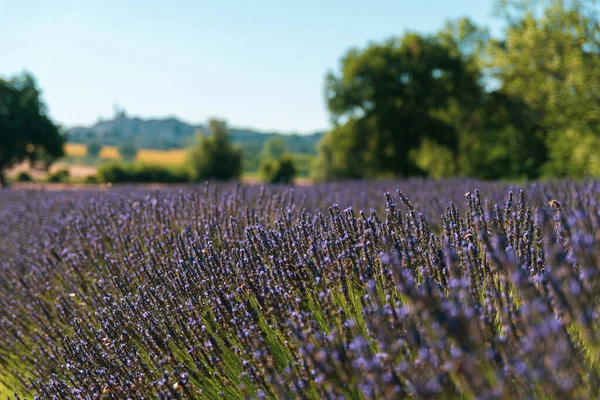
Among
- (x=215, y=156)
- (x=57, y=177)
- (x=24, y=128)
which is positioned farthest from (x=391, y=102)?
(x=57, y=177)

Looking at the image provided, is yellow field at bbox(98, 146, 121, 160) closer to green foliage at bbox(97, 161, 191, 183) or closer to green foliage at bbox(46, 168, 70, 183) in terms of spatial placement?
green foliage at bbox(46, 168, 70, 183)

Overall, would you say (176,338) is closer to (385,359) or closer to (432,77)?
(385,359)

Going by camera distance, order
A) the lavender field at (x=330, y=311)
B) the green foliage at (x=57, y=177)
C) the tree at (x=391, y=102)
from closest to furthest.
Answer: the lavender field at (x=330, y=311) < the tree at (x=391, y=102) < the green foliage at (x=57, y=177)

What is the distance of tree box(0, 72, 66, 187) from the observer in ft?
95.4

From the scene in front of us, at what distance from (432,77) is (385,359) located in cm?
2520

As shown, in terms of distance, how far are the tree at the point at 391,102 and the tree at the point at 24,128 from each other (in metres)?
17.7

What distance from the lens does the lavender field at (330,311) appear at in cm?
→ 140

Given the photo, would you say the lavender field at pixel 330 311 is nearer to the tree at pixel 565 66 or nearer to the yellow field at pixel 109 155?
the tree at pixel 565 66

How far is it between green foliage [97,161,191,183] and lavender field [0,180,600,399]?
34973mm

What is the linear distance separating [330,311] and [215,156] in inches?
1524

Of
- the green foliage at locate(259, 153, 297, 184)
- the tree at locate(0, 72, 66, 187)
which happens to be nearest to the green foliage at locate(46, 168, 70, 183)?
the tree at locate(0, 72, 66, 187)

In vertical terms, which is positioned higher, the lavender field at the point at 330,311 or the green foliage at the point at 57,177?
the green foliage at the point at 57,177

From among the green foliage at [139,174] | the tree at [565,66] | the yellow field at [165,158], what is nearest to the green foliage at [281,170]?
the green foliage at [139,174]

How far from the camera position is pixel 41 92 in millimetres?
31812
